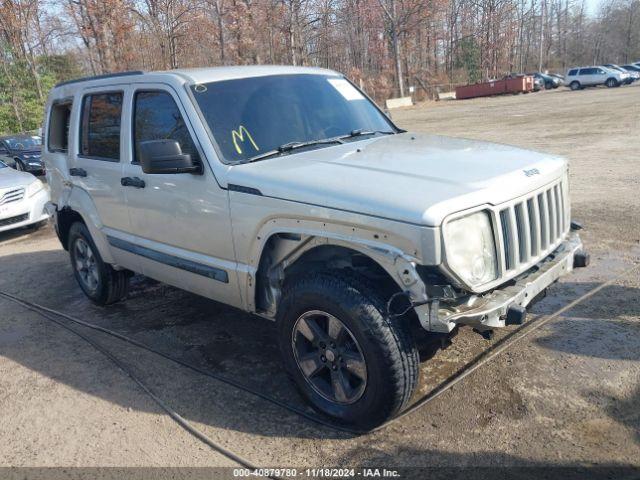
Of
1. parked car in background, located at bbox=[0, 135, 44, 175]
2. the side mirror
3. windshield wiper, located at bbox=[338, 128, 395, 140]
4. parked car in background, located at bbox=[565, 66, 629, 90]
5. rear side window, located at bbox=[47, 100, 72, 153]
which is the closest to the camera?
the side mirror

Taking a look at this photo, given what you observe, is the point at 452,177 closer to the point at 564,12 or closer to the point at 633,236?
the point at 633,236

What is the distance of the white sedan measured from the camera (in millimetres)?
9531

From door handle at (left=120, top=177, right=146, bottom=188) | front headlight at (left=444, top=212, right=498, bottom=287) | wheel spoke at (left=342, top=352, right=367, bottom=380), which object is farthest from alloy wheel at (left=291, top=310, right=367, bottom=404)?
door handle at (left=120, top=177, right=146, bottom=188)

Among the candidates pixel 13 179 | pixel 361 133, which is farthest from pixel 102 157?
pixel 13 179

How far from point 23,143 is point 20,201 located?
35.1ft

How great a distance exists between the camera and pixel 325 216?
3.27 m

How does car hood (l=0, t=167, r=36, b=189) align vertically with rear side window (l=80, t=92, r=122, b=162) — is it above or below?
below

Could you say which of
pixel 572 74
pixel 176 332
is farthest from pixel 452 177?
pixel 572 74

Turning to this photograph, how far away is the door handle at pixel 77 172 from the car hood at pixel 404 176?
2.25 meters

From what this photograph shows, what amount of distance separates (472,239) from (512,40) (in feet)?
253

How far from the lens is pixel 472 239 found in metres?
3.07

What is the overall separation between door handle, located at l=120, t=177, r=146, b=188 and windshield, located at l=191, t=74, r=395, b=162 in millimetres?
868

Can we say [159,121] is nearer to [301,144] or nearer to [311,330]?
[301,144]

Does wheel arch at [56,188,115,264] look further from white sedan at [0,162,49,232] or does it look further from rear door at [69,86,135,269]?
white sedan at [0,162,49,232]
